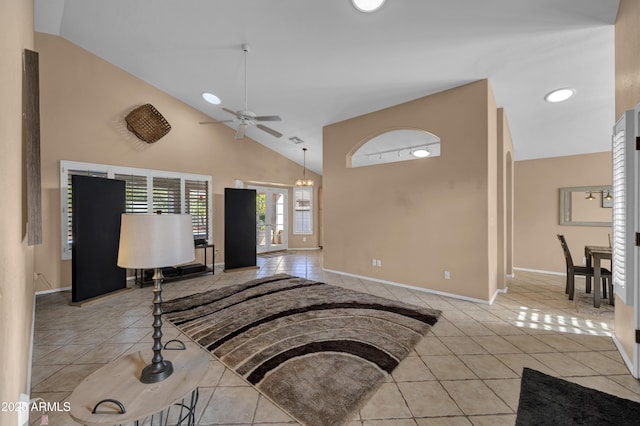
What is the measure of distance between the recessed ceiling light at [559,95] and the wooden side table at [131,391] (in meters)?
5.23

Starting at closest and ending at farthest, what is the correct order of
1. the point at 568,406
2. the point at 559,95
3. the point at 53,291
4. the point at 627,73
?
the point at 568,406
the point at 627,73
the point at 559,95
the point at 53,291

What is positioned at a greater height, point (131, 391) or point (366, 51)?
point (366, 51)

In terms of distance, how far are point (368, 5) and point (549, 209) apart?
575 cm

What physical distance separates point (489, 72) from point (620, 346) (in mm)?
3328

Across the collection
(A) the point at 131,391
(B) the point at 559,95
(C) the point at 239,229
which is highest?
(B) the point at 559,95

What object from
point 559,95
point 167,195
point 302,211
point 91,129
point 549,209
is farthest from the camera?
point 302,211

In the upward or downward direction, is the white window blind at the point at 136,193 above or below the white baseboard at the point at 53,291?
above

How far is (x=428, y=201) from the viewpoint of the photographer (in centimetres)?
427

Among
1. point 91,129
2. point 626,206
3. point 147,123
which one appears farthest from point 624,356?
point 91,129

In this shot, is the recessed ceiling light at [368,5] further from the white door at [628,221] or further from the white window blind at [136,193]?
the white window blind at [136,193]

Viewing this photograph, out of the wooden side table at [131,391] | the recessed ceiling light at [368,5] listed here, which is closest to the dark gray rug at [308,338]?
the wooden side table at [131,391]

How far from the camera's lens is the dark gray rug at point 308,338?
191 centimetres

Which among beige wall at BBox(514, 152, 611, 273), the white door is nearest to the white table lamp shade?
the white door

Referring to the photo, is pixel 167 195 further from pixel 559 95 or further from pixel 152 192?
pixel 559 95
